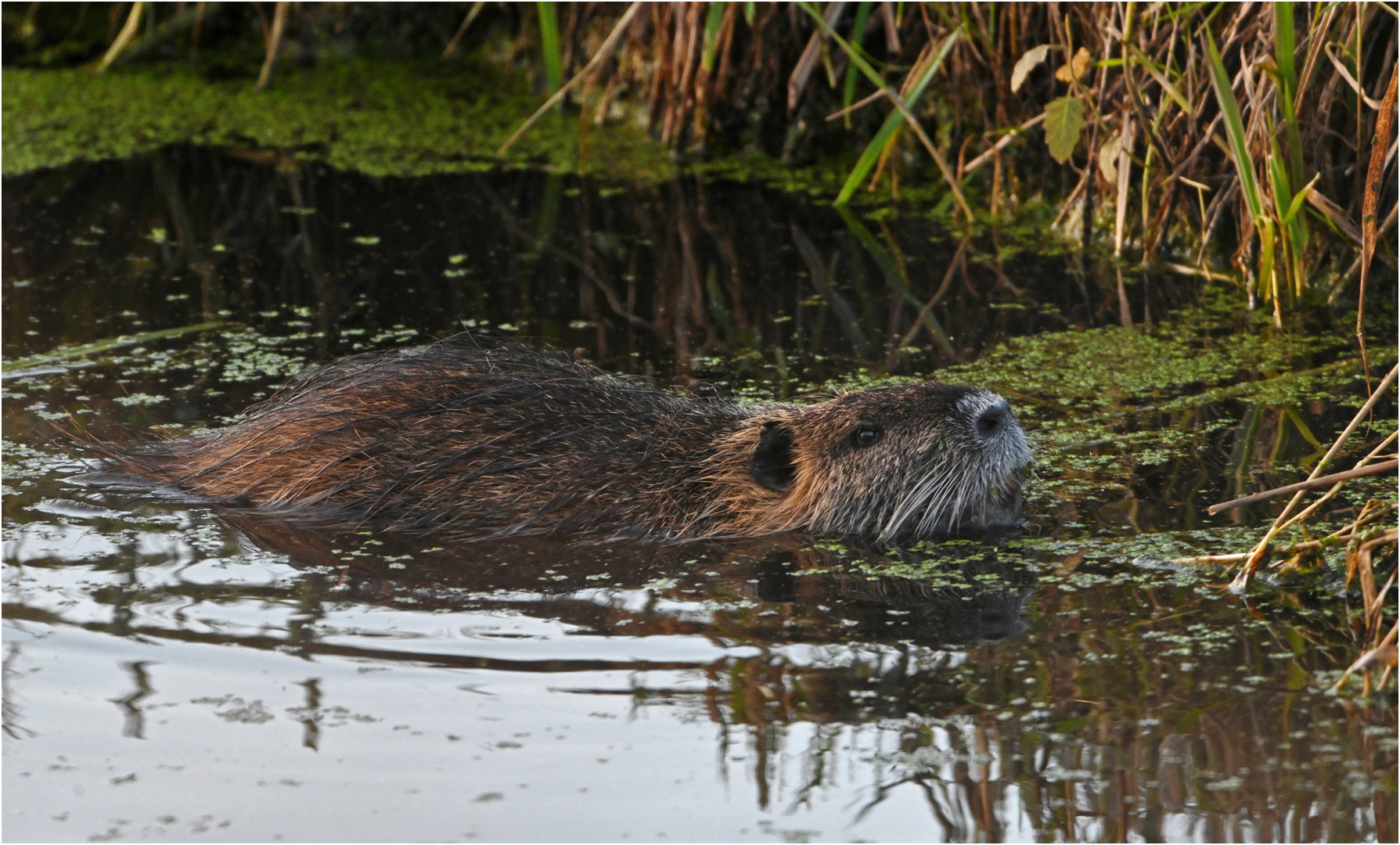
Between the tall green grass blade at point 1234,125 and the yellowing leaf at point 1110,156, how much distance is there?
18.4 inches

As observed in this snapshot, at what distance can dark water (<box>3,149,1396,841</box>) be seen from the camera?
8.35 feet

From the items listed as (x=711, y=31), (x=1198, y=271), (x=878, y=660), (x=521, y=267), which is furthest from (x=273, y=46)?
(x=878, y=660)

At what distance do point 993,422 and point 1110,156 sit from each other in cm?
157

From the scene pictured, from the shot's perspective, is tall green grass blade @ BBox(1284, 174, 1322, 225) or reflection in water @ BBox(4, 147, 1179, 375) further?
reflection in water @ BBox(4, 147, 1179, 375)

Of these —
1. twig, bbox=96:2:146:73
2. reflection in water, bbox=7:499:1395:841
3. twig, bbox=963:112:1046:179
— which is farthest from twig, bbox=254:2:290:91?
reflection in water, bbox=7:499:1395:841

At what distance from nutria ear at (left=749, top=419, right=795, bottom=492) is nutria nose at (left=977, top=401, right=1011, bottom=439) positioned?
460 millimetres

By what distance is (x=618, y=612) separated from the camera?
3229 millimetres

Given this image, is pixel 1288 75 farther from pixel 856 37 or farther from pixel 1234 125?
pixel 856 37

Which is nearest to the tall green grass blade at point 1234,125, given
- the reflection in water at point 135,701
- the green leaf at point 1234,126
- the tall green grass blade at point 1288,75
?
the green leaf at point 1234,126

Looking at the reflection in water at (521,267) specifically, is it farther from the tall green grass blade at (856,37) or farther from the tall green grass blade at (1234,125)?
the tall green grass blade at (1234,125)

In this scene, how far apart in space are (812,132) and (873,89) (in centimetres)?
34

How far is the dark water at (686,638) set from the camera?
254cm

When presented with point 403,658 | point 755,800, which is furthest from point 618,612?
point 755,800

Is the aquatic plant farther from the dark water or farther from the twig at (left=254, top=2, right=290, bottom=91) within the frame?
the dark water
